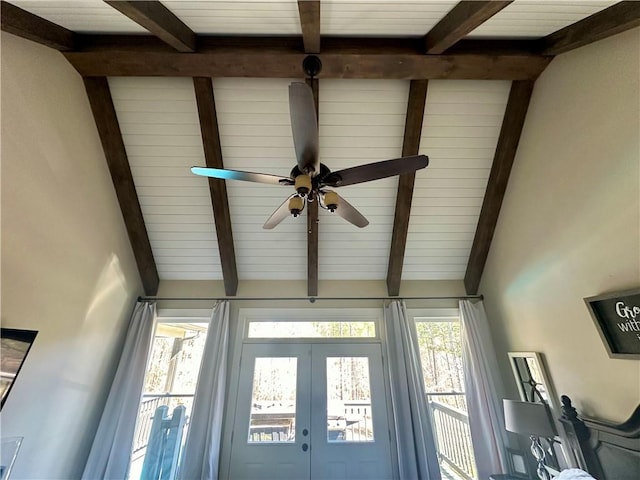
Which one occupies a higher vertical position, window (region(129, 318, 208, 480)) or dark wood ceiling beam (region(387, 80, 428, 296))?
dark wood ceiling beam (region(387, 80, 428, 296))

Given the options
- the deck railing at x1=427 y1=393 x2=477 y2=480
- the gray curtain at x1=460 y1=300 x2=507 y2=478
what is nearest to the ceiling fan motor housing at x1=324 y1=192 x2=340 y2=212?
the gray curtain at x1=460 y1=300 x2=507 y2=478

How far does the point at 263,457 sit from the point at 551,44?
5030 mm

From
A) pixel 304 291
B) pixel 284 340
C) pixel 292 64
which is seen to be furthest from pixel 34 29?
pixel 284 340

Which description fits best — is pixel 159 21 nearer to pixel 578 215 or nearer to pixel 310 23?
pixel 310 23

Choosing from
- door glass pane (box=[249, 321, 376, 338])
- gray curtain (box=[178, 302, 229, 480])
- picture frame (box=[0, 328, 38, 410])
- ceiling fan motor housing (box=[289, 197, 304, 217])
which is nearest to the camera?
ceiling fan motor housing (box=[289, 197, 304, 217])

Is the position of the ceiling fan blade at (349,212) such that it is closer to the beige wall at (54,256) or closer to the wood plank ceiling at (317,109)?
the wood plank ceiling at (317,109)

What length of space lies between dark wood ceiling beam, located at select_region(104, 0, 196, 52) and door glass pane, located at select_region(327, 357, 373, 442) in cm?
375

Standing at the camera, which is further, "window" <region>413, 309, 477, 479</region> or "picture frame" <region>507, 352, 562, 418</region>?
"window" <region>413, 309, 477, 479</region>

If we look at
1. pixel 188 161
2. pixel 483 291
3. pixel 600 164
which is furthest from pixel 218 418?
pixel 600 164

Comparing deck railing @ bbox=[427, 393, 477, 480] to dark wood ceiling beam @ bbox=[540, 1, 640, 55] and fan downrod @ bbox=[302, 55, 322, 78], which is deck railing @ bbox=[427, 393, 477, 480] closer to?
dark wood ceiling beam @ bbox=[540, 1, 640, 55]

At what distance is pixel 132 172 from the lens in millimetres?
Result: 3342

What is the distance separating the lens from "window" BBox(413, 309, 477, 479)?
341 centimetres

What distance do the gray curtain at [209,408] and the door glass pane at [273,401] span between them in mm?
414

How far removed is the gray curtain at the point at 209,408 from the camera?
315 centimetres
